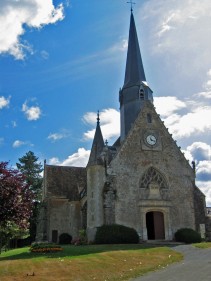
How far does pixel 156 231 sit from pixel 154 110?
453 inches

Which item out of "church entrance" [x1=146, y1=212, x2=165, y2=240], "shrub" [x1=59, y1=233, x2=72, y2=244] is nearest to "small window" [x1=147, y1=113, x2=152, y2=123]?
"church entrance" [x1=146, y1=212, x2=165, y2=240]

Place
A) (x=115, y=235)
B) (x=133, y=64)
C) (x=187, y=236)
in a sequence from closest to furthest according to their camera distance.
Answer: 1. (x=115, y=235)
2. (x=187, y=236)
3. (x=133, y=64)

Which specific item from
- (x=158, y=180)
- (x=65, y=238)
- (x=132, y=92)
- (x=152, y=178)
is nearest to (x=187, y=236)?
(x=158, y=180)

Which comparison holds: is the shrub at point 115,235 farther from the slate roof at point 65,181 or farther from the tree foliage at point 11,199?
the tree foliage at point 11,199

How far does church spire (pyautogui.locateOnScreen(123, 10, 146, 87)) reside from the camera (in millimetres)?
39688

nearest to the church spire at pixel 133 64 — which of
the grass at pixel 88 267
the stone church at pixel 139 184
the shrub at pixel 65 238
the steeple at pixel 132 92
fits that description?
the steeple at pixel 132 92

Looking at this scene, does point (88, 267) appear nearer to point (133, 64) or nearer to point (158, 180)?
point (158, 180)

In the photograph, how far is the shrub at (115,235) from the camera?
96.2 ft

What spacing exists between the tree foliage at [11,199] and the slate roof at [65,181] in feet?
74.8

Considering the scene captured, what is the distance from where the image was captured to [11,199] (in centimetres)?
1656

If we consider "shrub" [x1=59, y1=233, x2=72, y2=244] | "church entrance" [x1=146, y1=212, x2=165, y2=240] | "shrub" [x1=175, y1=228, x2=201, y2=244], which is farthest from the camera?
"shrub" [x1=59, y1=233, x2=72, y2=244]

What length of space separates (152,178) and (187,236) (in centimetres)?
595

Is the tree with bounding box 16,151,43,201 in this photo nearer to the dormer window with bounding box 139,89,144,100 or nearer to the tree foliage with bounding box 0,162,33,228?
the dormer window with bounding box 139,89,144,100

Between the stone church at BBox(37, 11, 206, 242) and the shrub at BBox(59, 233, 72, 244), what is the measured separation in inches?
22.9
